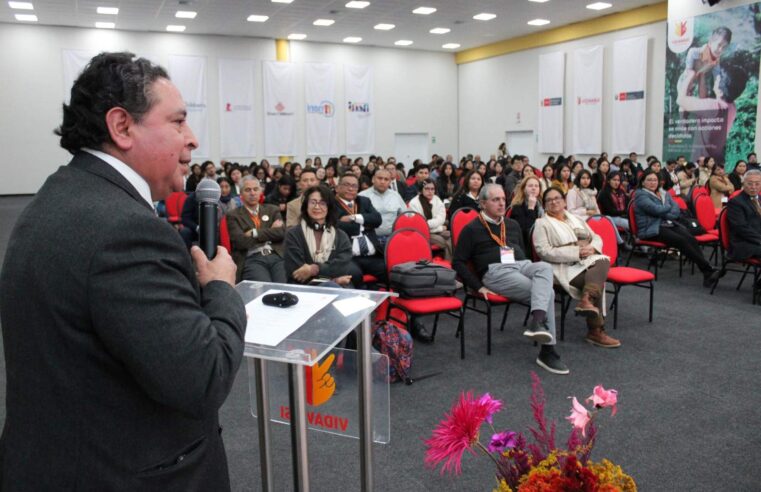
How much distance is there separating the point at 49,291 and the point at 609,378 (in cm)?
372

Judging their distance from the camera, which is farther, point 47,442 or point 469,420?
point 469,420

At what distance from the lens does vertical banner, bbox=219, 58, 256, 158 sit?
17.0m

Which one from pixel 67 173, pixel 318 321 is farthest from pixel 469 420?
pixel 67 173

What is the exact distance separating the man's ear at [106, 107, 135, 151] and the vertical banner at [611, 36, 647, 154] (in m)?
15.3

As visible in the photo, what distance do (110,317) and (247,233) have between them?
4.29 meters

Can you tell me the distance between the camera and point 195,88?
16.5 m

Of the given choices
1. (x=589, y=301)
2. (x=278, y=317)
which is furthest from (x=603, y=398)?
(x=589, y=301)

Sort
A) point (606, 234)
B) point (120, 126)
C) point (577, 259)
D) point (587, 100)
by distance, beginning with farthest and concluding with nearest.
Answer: point (587, 100) → point (606, 234) → point (577, 259) → point (120, 126)

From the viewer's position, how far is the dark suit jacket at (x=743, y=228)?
570 cm

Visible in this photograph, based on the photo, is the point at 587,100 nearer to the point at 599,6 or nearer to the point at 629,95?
the point at 629,95

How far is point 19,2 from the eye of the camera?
41.8 feet

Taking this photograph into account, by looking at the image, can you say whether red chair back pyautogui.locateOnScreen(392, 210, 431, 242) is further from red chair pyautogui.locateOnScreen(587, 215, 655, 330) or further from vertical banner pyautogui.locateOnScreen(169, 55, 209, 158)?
vertical banner pyautogui.locateOnScreen(169, 55, 209, 158)

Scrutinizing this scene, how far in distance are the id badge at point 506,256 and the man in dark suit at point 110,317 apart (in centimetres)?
368

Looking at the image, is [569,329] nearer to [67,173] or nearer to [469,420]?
[469,420]
